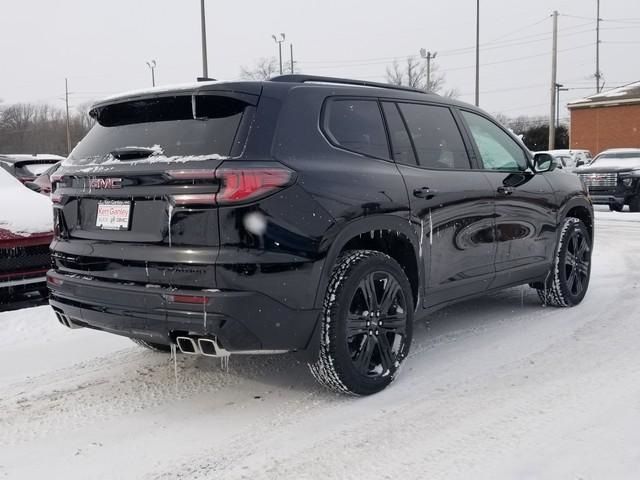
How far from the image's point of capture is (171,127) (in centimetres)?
345

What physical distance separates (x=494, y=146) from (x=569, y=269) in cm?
153

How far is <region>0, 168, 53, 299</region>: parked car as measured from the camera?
5.52 metres

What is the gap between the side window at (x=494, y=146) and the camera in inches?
194

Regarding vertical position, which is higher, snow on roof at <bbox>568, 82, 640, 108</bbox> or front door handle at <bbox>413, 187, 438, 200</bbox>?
snow on roof at <bbox>568, 82, 640, 108</bbox>

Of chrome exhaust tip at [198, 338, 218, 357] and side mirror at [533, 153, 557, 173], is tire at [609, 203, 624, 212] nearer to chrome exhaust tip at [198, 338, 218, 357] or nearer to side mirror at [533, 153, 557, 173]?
side mirror at [533, 153, 557, 173]

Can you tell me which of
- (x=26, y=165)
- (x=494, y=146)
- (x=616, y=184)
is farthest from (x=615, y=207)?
(x=26, y=165)

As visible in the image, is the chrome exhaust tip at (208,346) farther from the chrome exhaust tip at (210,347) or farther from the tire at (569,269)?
the tire at (569,269)

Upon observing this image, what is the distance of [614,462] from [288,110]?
2.28 m

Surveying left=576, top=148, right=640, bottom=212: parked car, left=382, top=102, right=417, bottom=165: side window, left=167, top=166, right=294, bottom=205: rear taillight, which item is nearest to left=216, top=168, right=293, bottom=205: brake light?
left=167, top=166, right=294, bottom=205: rear taillight

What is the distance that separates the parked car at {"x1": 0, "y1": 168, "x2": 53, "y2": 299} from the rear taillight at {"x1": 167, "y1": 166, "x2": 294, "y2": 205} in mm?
3025

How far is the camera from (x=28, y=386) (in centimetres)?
403

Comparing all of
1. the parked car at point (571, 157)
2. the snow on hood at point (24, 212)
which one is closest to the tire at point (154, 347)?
the snow on hood at point (24, 212)

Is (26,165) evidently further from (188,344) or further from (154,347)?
(188,344)

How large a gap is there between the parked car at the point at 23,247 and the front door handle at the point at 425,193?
3445 millimetres
